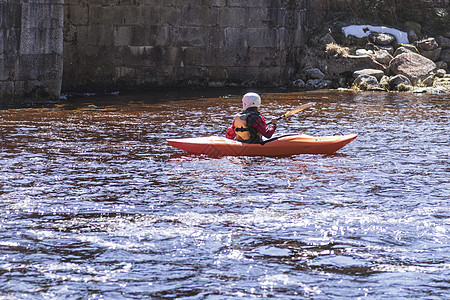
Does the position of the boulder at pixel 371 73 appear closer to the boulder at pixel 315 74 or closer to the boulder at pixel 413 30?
the boulder at pixel 315 74

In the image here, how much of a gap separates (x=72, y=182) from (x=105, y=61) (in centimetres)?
1052

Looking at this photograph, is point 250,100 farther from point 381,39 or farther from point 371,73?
point 381,39

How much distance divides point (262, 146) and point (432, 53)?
1192 cm

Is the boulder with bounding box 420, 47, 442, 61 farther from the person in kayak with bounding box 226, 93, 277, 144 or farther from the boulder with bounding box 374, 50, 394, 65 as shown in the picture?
the person in kayak with bounding box 226, 93, 277, 144

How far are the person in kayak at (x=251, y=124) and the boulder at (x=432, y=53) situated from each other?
37.6 ft

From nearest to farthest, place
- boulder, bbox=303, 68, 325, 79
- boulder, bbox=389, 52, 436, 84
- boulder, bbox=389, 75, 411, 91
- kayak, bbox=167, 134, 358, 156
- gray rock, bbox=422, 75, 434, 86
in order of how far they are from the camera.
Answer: kayak, bbox=167, 134, 358, 156 → boulder, bbox=389, 75, 411, 91 → gray rock, bbox=422, 75, 434, 86 → boulder, bbox=389, 52, 436, 84 → boulder, bbox=303, 68, 325, 79

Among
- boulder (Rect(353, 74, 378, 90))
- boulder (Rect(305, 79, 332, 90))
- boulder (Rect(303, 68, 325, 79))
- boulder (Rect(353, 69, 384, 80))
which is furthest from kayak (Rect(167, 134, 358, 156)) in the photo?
boulder (Rect(303, 68, 325, 79))

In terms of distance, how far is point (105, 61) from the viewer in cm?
1794

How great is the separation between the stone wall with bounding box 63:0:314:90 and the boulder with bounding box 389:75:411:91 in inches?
110

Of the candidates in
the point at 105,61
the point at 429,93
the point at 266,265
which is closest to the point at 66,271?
the point at 266,265

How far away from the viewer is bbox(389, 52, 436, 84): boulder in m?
18.9

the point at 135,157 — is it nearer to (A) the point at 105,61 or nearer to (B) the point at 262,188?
(B) the point at 262,188

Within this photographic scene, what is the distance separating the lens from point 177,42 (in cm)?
1830

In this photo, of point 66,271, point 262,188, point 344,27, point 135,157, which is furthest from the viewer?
point 344,27
